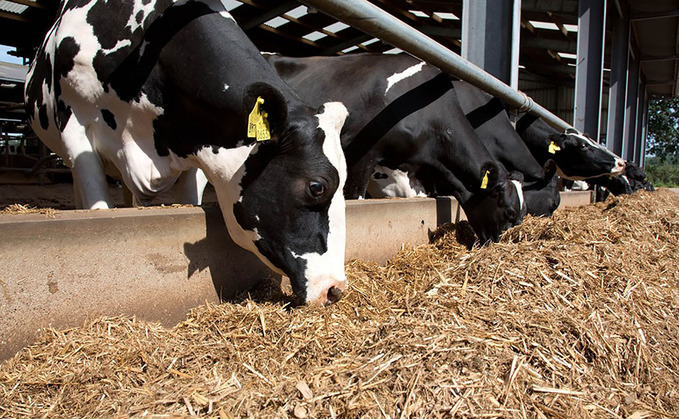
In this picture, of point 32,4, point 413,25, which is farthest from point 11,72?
point 413,25

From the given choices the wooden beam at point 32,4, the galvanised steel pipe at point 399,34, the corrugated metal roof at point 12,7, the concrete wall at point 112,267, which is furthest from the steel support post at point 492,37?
the corrugated metal roof at point 12,7

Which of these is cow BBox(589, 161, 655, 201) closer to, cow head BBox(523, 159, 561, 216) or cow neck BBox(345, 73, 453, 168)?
cow head BBox(523, 159, 561, 216)

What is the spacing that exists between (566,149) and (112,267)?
7.62 meters

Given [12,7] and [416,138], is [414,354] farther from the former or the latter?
[12,7]

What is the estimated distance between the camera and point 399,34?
2.94 meters

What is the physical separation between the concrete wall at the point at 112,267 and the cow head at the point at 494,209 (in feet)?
8.90

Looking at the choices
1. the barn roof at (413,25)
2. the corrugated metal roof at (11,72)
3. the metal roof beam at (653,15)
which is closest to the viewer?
the corrugated metal roof at (11,72)

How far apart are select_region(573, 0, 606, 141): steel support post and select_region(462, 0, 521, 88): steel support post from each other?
444cm

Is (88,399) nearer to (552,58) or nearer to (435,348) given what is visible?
(435,348)

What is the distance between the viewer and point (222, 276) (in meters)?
2.59

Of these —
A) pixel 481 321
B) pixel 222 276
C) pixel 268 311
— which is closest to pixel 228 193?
pixel 222 276

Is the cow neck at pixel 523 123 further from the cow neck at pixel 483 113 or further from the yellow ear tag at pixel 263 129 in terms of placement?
the yellow ear tag at pixel 263 129

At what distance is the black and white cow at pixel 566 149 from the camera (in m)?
7.91

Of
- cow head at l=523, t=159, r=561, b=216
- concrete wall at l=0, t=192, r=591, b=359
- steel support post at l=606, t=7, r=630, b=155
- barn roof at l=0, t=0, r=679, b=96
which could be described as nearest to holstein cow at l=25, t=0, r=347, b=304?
concrete wall at l=0, t=192, r=591, b=359
